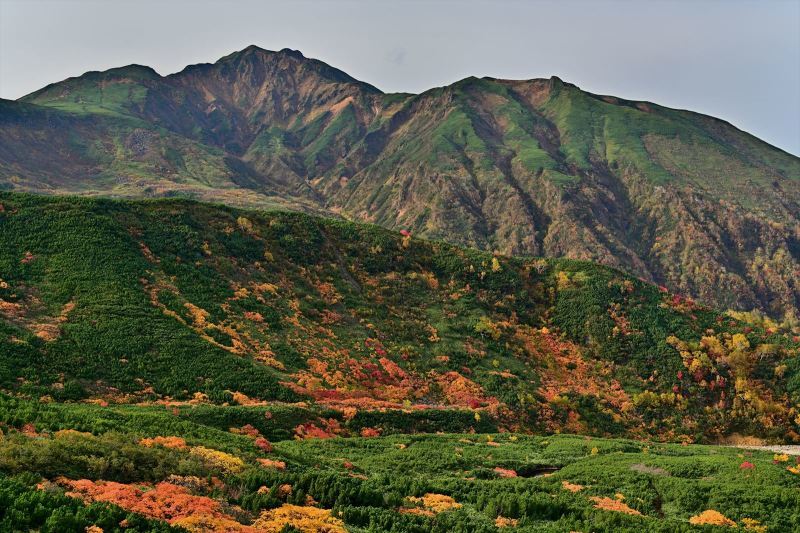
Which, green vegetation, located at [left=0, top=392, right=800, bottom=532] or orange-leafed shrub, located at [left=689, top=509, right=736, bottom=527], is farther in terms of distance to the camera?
orange-leafed shrub, located at [left=689, top=509, right=736, bottom=527]

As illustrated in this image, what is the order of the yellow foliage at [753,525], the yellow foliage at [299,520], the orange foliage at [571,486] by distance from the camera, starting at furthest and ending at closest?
1. the orange foliage at [571,486]
2. the yellow foliage at [753,525]
3. the yellow foliage at [299,520]

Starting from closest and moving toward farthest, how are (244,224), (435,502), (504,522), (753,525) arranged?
1. (504,522)
2. (435,502)
3. (753,525)
4. (244,224)

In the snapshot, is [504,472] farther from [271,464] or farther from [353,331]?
[353,331]

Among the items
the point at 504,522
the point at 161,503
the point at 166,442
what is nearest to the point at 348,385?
the point at 166,442

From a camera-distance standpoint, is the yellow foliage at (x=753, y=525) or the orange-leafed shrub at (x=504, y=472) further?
the orange-leafed shrub at (x=504, y=472)

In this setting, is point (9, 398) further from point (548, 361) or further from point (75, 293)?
point (548, 361)

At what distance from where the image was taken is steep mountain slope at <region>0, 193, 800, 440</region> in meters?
50.3

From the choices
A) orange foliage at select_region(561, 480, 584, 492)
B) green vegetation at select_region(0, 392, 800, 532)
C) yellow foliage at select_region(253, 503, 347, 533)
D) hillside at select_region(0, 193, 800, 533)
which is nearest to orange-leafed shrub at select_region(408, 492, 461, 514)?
green vegetation at select_region(0, 392, 800, 532)

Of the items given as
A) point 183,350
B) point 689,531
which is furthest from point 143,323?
point 689,531

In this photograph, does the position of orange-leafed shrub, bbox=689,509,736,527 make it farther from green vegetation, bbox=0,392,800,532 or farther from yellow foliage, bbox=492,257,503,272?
yellow foliage, bbox=492,257,503,272

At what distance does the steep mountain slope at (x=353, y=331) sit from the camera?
5034cm

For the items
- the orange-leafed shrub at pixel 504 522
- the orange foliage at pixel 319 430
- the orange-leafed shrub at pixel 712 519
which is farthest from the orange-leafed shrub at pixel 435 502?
the orange foliage at pixel 319 430

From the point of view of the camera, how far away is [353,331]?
70812 mm

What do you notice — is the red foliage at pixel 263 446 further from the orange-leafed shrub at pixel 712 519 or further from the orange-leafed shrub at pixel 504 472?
the orange-leafed shrub at pixel 712 519
